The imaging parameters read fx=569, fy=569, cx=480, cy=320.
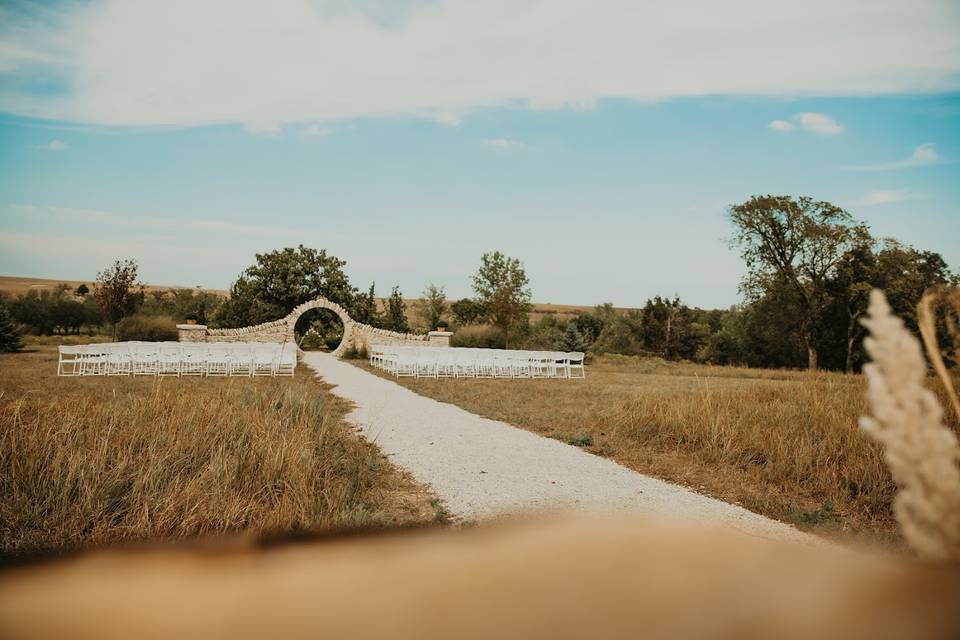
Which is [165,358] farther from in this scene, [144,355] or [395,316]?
[395,316]

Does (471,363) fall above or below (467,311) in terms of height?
below

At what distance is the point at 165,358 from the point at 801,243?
3354 centimetres

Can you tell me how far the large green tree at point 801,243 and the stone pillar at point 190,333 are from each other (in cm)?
3079

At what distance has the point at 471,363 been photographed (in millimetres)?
19266

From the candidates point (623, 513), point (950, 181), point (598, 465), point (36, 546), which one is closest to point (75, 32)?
point (623, 513)

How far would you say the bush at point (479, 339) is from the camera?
1143 inches

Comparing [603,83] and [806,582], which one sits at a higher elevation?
[603,83]

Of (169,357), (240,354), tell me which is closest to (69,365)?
(169,357)

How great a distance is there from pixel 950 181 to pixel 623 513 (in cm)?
284

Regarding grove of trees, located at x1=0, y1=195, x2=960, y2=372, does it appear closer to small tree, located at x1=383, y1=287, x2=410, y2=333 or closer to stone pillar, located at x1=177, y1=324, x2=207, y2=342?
small tree, located at x1=383, y1=287, x2=410, y2=333

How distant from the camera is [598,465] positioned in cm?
717

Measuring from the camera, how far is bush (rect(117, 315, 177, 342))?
25.9m

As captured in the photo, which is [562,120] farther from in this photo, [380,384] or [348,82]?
[380,384]

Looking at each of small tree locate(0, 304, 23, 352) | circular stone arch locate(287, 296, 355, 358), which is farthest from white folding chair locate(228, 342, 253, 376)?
small tree locate(0, 304, 23, 352)
